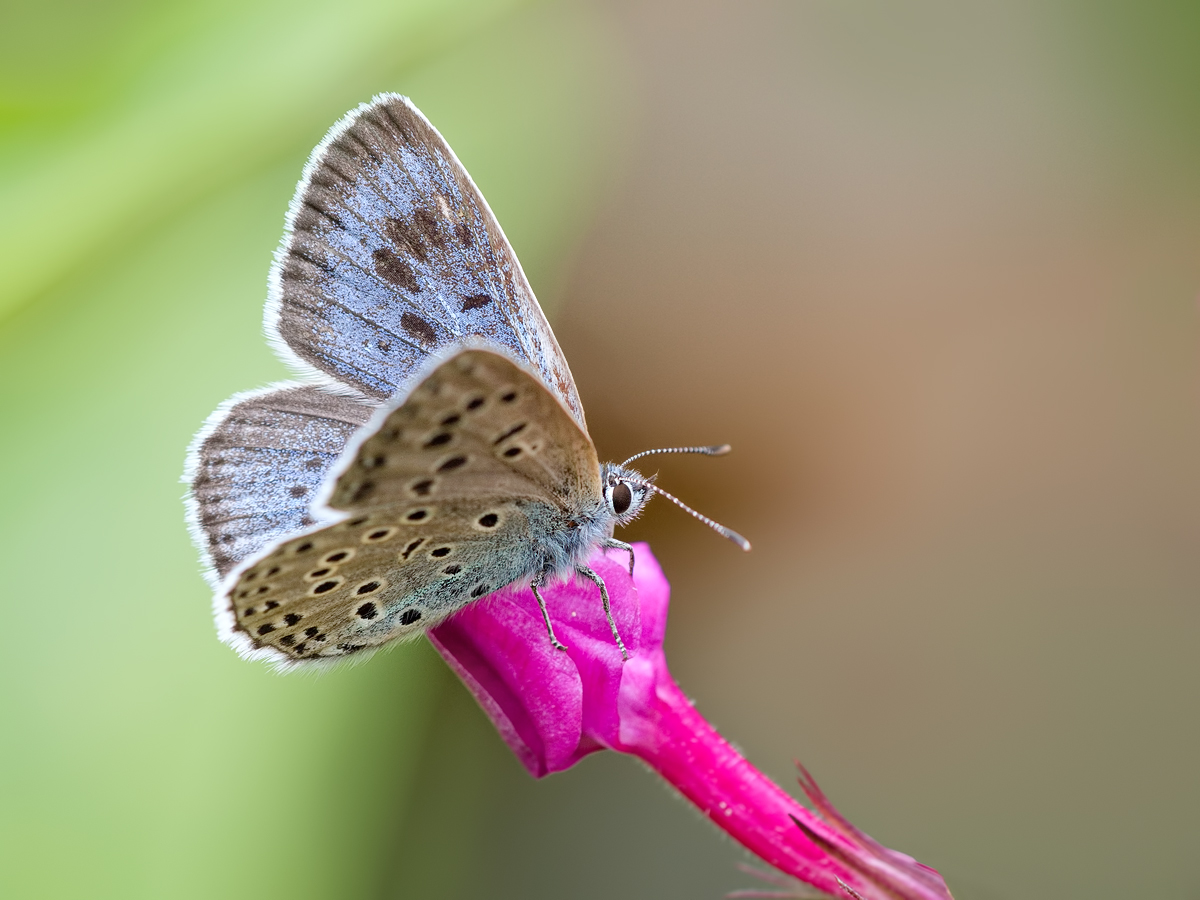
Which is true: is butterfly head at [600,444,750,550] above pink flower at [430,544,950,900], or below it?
above

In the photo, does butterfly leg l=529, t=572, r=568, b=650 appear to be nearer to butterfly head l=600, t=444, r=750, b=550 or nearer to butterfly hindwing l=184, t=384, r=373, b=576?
butterfly head l=600, t=444, r=750, b=550

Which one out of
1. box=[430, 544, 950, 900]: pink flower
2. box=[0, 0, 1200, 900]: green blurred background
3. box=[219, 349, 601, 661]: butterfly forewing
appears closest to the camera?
box=[219, 349, 601, 661]: butterfly forewing

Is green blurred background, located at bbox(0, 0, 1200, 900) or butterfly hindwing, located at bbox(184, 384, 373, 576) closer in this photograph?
butterfly hindwing, located at bbox(184, 384, 373, 576)

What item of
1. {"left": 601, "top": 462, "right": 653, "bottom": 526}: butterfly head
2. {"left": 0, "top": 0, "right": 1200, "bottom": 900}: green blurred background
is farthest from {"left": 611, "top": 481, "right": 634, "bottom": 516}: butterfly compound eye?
{"left": 0, "top": 0, "right": 1200, "bottom": 900}: green blurred background

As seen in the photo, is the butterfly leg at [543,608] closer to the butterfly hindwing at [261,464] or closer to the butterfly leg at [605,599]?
the butterfly leg at [605,599]

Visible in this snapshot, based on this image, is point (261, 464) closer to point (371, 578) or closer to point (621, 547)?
point (371, 578)

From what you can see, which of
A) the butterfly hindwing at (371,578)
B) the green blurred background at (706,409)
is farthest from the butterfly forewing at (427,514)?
the green blurred background at (706,409)

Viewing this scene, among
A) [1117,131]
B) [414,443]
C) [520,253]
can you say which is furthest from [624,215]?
[414,443]
